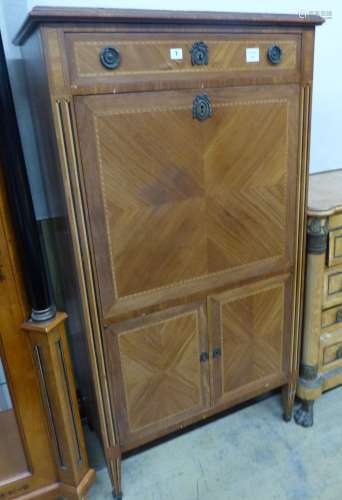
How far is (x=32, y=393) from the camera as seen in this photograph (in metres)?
1.26

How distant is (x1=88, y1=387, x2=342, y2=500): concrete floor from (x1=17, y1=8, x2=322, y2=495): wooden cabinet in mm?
190

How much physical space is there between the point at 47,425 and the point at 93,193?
2.63 ft

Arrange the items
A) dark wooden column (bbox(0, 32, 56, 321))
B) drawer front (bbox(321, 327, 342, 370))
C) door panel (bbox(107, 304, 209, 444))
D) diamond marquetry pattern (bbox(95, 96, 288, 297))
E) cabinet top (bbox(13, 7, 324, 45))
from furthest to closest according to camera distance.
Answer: drawer front (bbox(321, 327, 342, 370)) → door panel (bbox(107, 304, 209, 444)) → diamond marquetry pattern (bbox(95, 96, 288, 297)) → dark wooden column (bbox(0, 32, 56, 321)) → cabinet top (bbox(13, 7, 324, 45))

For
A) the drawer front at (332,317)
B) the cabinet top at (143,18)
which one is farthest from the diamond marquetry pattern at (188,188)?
the drawer front at (332,317)

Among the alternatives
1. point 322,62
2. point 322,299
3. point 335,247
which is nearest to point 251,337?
point 322,299

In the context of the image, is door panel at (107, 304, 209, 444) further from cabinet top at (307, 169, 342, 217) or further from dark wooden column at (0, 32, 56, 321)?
cabinet top at (307, 169, 342, 217)

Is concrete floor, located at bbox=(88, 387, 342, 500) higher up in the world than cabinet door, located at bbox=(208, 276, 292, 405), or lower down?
lower down

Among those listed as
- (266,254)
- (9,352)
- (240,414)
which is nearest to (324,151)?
(266,254)

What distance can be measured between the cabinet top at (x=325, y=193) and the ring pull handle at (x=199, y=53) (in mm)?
666

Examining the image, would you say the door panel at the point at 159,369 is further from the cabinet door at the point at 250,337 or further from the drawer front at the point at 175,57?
the drawer front at the point at 175,57

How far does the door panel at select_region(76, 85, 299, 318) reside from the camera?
1098 millimetres

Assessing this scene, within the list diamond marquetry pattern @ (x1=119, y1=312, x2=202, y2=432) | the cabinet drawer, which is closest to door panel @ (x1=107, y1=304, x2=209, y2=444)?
diamond marquetry pattern @ (x1=119, y1=312, x2=202, y2=432)

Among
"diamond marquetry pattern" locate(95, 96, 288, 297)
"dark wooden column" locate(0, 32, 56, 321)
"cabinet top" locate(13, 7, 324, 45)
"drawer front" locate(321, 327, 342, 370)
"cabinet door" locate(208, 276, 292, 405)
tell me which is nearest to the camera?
"cabinet top" locate(13, 7, 324, 45)

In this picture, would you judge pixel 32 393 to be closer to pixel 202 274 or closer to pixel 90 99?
pixel 202 274
